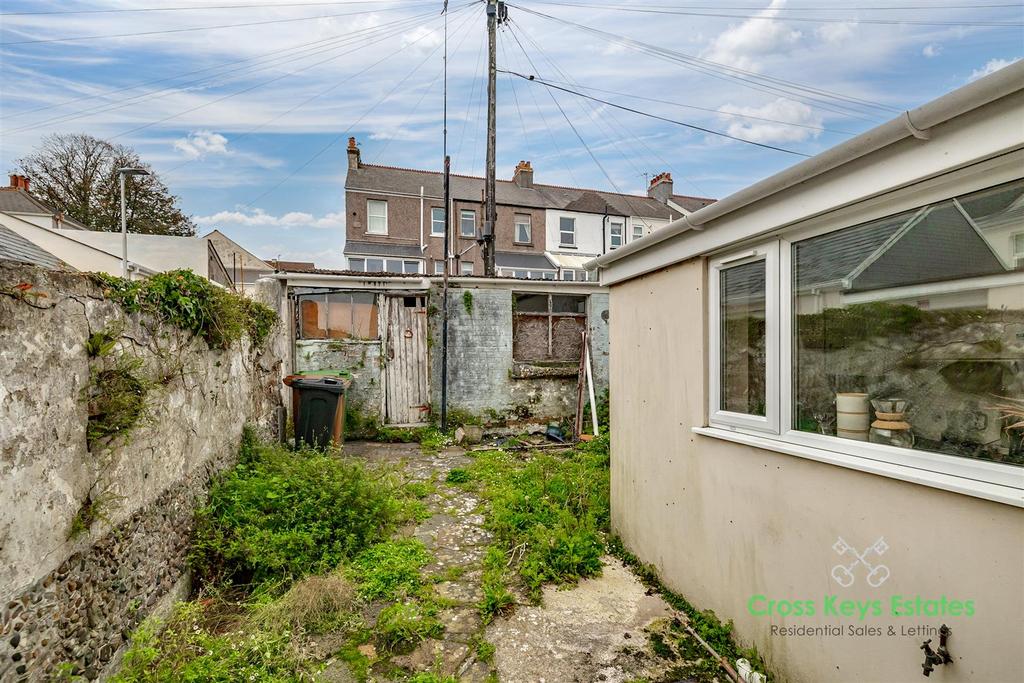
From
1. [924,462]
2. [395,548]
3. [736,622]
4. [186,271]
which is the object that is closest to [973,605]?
[924,462]

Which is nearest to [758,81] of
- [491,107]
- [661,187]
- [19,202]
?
[491,107]

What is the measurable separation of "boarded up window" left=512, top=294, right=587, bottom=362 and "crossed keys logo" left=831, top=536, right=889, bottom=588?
23.4ft

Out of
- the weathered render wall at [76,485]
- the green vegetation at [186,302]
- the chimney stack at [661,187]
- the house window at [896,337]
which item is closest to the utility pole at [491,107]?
the green vegetation at [186,302]

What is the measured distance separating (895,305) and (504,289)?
724 cm

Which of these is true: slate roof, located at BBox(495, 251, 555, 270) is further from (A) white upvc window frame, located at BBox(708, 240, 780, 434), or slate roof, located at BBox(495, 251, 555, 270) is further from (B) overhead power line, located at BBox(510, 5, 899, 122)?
(A) white upvc window frame, located at BBox(708, 240, 780, 434)

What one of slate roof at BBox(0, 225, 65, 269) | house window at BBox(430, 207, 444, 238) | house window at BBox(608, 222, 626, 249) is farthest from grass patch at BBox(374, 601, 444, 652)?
house window at BBox(608, 222, 626, 249)

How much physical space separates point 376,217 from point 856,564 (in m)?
A: 21.1

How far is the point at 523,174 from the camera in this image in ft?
74.2

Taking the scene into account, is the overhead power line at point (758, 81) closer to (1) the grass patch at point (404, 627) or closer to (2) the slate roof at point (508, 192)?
(1) the grass patch at point (404, 627)

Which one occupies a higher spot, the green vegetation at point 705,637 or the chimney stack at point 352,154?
the chimney stack at point 352,154

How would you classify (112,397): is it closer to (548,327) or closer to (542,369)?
(542,369)

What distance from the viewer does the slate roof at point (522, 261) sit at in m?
20.9

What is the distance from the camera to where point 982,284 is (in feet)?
5.47

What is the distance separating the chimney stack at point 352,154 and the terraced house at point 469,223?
0.04 m
